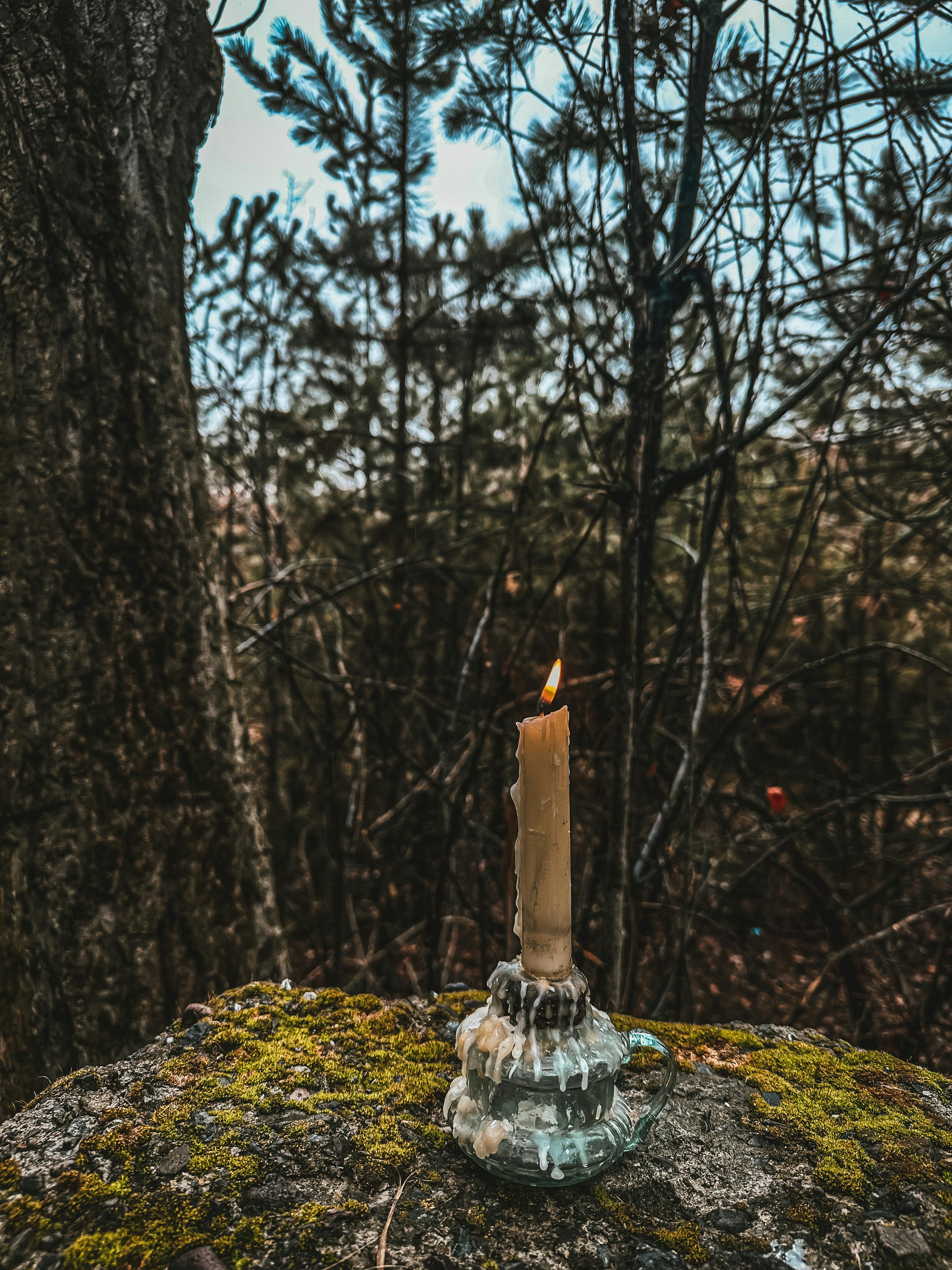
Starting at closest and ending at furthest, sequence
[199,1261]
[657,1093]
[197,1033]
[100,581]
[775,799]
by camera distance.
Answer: [199,1261] < [657,1093] < [197,1033] < [100,581] < [775,799]

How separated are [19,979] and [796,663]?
3.43 metres

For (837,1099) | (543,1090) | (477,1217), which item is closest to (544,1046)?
(543,1090)

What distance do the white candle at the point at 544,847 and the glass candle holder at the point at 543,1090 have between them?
0.04 meters

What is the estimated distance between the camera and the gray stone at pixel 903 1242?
0.59 meters

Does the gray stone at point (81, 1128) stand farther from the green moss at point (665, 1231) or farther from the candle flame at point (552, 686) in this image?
the candle flame at point (552, 686)

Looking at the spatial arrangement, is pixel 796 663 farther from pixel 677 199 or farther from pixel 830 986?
pixel 677 199

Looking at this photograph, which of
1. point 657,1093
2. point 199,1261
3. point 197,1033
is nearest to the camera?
point 199,1261

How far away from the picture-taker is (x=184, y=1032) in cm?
89

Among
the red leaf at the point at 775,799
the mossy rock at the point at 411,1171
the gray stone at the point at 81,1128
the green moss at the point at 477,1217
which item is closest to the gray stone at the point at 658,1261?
the mossy rock at the point at 411,1171

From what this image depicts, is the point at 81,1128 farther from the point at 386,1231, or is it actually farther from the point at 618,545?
the point at 618,545

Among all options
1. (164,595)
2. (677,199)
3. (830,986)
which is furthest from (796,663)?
(164,595)

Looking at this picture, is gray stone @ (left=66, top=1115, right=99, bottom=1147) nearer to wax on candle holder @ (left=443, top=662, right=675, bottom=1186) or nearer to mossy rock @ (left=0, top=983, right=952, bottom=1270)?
mossy rock @ (left=0, top=983, right=952, bottom=1270)

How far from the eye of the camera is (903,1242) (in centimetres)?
60

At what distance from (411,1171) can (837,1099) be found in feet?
1.77
